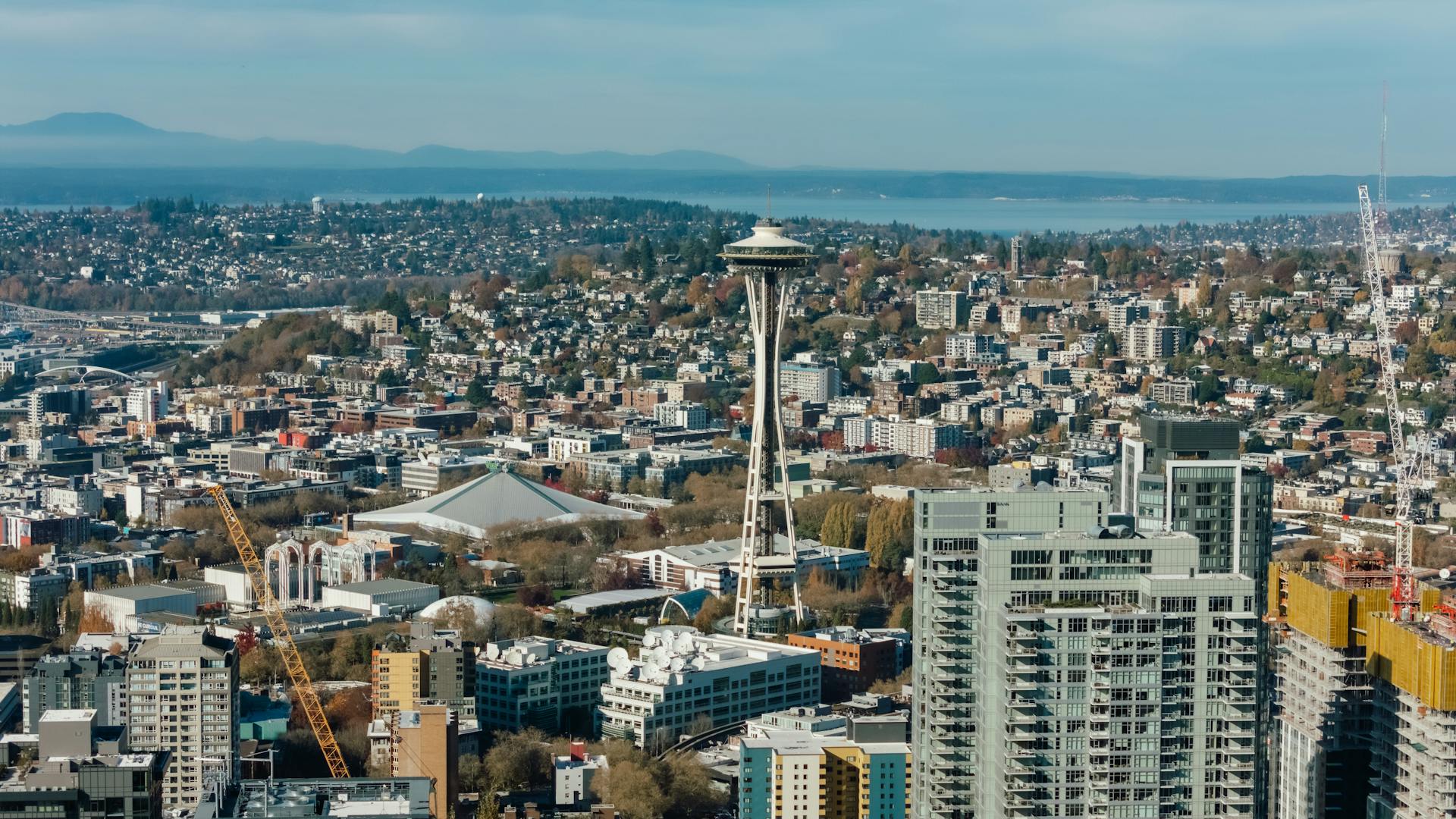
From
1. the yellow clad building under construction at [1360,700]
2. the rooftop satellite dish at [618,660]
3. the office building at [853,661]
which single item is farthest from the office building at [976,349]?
the yellow clad building under construction at [1360,700]

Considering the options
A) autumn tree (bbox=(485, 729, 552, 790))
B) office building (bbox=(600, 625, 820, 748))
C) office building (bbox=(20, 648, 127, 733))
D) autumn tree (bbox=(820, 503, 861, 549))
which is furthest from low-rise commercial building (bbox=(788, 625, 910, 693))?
autumn tree (bbox=(820, 503, 861, 549))

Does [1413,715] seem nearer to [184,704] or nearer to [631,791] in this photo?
[631,791]

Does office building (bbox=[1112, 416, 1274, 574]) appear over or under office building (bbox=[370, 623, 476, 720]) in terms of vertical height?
over

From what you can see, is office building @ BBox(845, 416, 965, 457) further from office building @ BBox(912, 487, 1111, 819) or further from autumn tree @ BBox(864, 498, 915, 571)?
office building @ BBox(912, 487, 1111, 819)

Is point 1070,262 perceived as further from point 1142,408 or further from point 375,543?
point 375,543

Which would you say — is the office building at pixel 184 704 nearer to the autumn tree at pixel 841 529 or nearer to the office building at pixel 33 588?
the office building at pixel 33 588
